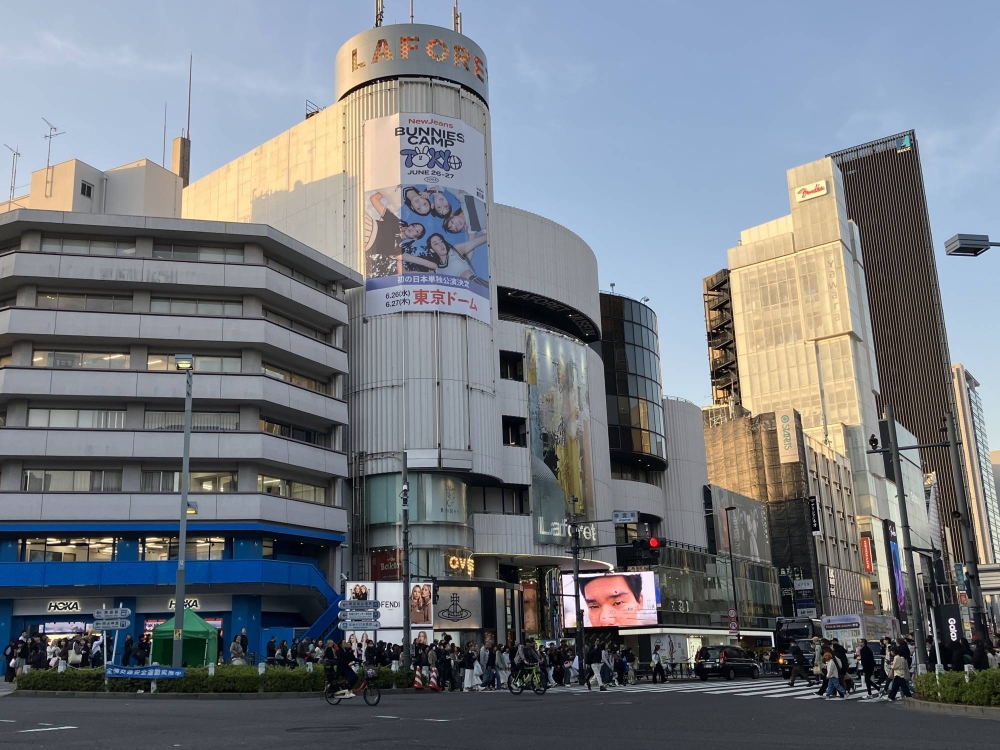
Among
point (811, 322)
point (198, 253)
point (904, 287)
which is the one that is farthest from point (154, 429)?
point (904, 287)

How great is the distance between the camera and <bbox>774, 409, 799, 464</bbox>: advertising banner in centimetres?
10381

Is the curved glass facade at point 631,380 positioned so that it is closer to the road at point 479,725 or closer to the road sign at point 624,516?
the road sign at point 624,516

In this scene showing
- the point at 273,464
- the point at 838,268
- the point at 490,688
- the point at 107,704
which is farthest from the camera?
the point at 838,268

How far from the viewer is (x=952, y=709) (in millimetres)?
21438

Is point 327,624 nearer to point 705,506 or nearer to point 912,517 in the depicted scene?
point 705,506

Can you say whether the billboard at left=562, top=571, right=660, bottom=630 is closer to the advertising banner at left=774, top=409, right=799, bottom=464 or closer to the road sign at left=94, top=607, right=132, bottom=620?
the road sign at left=94, top=607, right=132, bottom=620

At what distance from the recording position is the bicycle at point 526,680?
32312mm

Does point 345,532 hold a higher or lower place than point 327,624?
higher

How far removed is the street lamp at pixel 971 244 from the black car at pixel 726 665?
1200 inches

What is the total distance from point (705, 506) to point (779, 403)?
62815mm

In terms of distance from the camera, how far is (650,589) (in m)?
56.7

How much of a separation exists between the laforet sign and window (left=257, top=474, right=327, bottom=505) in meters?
23.8

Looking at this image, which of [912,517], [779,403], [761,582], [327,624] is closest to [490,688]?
[327,624]

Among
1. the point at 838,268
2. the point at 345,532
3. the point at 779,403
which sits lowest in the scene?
the point at 345,532
